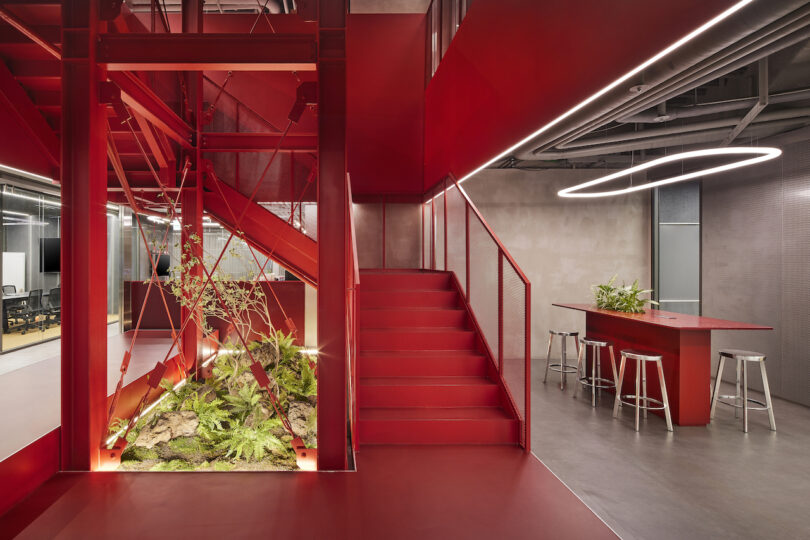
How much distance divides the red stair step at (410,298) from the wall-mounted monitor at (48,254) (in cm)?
546

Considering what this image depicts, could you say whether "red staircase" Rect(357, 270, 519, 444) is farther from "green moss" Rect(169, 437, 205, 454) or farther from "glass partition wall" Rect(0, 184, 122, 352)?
"glass partition wall" Rect(0, 184, 122, 352)

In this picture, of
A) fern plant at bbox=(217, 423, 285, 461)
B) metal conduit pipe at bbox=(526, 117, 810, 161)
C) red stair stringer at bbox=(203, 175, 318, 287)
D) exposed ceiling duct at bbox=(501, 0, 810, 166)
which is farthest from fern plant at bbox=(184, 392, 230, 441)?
metal conduit pipe at bbox=(526, 117, 810, 161)

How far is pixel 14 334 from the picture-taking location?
233 inches

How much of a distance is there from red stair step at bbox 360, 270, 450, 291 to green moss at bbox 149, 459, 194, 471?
8.33ft

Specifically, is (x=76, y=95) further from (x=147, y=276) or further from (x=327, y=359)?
(x=147, y=276)

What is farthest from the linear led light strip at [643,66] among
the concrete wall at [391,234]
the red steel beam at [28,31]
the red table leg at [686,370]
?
the concrete wall at [391,234]

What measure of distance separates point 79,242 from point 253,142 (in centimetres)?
268

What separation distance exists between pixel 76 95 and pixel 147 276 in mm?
6559

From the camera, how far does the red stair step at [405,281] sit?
5.07 m

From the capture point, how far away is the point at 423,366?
4.00 metres

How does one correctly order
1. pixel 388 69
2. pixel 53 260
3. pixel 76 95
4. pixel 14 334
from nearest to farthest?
1. pixel 76 95
2. pixel 14 334
3. pixel 53 260
4. pixel 388 69

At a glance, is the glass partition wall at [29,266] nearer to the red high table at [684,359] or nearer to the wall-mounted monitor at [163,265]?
the wall-mounted monitor at [163,265]

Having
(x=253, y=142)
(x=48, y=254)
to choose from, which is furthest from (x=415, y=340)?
(x=48, y=254)

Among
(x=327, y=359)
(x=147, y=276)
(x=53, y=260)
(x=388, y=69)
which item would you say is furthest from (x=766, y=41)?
(x=147, y=276)
